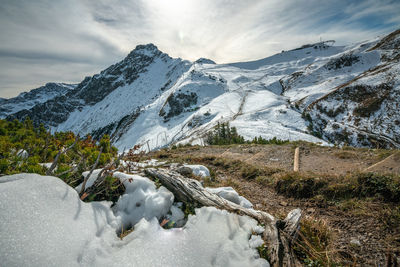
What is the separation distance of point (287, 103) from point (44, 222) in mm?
68187

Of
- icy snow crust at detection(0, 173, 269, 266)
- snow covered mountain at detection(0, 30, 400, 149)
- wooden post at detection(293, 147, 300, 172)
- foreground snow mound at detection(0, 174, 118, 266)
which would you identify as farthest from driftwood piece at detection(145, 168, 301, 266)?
wooden post at detection(293, 147, 300, 172)

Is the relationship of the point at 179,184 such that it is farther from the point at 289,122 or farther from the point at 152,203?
the point at 289,122

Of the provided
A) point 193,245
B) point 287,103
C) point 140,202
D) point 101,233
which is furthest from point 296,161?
point 287,103

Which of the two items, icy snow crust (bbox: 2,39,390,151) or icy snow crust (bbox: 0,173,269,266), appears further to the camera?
icy snow crust (bbox: 2,39,390,151)

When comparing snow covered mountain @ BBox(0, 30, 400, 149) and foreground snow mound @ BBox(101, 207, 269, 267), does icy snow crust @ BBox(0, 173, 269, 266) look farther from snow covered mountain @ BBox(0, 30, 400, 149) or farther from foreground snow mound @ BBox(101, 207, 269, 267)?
snow covered mountain @ BBox(0, 30, 400, 149)

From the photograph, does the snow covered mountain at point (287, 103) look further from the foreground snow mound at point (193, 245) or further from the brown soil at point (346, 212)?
the brown soil at point (346, 212)

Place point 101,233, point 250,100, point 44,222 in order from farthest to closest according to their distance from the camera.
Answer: point 250,100 → point 101,233 → point 44,222

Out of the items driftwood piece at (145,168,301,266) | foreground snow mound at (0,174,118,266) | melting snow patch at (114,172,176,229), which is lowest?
driftwood piece at (145,168,301,266)

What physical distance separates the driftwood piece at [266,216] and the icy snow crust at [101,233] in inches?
6.9

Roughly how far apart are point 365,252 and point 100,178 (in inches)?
161

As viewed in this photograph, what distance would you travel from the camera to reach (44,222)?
6.03 feet

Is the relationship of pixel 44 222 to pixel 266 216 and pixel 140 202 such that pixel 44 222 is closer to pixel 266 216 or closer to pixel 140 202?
pixel 140 202

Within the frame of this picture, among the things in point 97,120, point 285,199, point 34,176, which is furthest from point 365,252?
point 97,120

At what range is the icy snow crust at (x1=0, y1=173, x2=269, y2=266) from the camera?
1641 millimetres
